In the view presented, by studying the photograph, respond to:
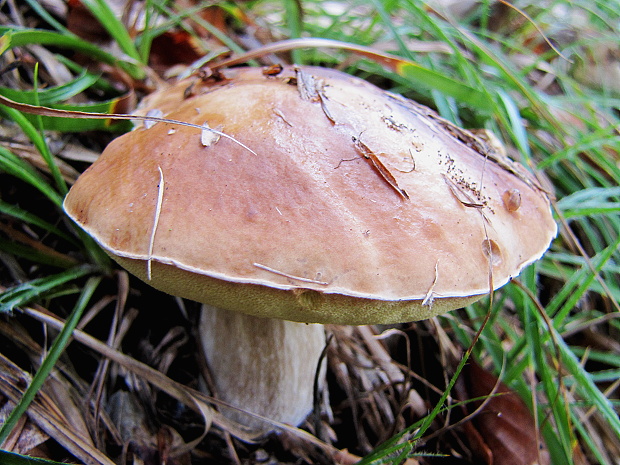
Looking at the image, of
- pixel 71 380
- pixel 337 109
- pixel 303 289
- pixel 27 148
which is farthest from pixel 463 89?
pixel 71 380

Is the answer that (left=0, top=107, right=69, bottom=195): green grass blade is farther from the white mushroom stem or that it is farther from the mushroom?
the white mushroom stem

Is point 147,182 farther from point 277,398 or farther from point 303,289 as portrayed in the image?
point 277,398

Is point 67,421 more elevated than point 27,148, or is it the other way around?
point 27,148

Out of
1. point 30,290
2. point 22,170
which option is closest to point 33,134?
point 22,170

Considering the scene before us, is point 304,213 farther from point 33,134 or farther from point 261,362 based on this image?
point 33,134

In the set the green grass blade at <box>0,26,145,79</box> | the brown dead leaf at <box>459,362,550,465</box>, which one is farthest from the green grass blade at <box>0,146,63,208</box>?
the brown dead leaf at <box>459,362,550,465</box>

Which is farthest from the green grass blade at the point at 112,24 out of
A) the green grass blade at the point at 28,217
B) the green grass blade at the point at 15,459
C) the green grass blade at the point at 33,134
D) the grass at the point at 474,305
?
the green grass blade at the point at 15,459

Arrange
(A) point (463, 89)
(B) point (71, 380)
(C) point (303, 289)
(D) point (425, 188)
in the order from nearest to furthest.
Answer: (C) point (303, 289), (D) point (425, 188), (B) point (71, 380), (A) point (463, 89)

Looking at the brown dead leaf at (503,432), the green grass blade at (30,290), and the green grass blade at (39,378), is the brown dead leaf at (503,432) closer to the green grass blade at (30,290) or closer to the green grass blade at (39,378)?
the green grass blade at (39,378)
